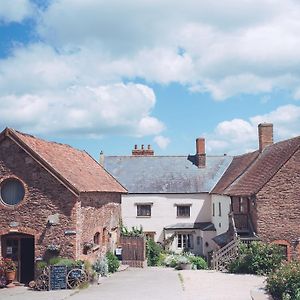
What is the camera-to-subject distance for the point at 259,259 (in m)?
27.3

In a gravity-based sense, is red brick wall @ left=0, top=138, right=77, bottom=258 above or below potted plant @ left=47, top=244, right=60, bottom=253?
above

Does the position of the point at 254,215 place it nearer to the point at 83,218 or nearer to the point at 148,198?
the point at 83,218

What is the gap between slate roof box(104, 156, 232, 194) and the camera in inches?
1767

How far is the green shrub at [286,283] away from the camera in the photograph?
59.8 ft

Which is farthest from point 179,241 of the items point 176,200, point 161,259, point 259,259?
point 259,259

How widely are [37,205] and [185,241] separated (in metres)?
21.3

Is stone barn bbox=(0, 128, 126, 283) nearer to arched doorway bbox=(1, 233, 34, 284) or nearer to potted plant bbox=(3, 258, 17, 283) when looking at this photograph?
arched doorway bbox=(1, 233, 34, 284)

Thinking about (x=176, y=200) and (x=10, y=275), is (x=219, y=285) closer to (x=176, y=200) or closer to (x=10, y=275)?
(x=10, y=275)

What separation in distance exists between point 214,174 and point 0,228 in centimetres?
2510

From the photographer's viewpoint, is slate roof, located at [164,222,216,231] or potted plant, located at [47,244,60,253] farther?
slate roof, located at [164,222,216,231]

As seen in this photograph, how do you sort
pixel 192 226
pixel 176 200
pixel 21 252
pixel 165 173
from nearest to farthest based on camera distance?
1. pixel 21 252
2. pixel 192 226
3. pixel 176 200
4. pixel 165 173

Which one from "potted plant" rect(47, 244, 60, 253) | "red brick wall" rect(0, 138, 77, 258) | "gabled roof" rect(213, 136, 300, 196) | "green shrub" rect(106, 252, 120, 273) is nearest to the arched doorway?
"red brick wall" rect(0, 138, 77, 258)

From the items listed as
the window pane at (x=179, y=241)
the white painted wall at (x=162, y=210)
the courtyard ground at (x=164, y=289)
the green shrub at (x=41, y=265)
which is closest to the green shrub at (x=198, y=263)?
the courtyard ground at (x=164, y=289)

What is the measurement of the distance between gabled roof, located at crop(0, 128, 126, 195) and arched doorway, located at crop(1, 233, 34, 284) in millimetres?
3581
